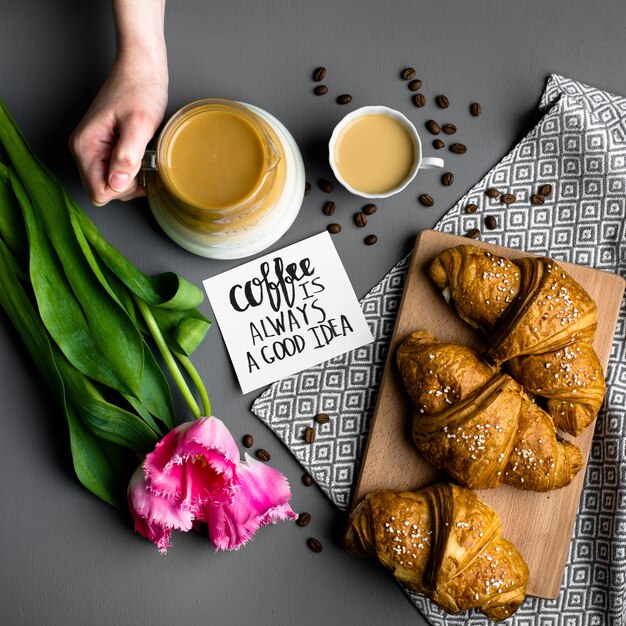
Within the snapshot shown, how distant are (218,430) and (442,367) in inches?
16.1

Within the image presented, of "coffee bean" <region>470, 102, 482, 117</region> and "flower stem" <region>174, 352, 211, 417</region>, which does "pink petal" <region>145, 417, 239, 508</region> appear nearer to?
"flower stem" <region>174, 352, 211, 417</region>

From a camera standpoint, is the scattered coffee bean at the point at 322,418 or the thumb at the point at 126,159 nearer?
the thumb at the point at 126,159

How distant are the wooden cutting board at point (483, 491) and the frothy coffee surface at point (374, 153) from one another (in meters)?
0.14

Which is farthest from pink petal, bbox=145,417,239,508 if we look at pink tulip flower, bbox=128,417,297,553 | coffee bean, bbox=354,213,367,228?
coffee bean, bbox=354,213,367,228

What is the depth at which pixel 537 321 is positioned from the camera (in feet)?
4.04

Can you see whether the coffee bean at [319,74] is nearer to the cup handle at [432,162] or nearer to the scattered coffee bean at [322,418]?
the cup handle at [432,162]

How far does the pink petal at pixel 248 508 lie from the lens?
1200 mm

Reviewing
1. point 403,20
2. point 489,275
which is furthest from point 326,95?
point 489,275

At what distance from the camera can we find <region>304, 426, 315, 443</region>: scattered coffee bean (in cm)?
136

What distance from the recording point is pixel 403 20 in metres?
1.45

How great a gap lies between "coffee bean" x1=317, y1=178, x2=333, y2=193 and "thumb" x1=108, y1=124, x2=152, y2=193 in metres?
0.39

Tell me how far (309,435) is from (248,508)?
0.21 m

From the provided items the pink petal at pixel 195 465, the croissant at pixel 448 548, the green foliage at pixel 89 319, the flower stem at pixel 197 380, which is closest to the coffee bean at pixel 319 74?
the green foliage at pixel 89 319

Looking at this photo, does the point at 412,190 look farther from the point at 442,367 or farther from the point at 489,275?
the point at 442,367
